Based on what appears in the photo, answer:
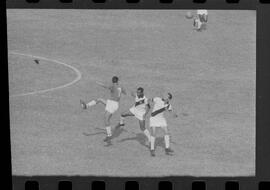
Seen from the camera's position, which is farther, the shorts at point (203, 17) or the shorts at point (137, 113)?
the shorts at point (137, 113)

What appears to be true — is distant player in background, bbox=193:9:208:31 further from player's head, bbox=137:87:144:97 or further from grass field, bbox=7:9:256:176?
player's head, bbox=137:87:144:97

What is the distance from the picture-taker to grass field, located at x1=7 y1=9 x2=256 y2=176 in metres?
54.9

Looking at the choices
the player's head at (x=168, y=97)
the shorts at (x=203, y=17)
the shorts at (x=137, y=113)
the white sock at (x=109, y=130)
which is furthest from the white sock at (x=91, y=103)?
the shorts at (x=203, y=17)

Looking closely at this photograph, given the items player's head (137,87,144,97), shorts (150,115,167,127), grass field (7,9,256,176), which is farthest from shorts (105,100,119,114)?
shorts (150,115,167,127)

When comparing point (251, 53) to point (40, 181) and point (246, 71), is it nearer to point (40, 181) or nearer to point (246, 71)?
point (246, 71)

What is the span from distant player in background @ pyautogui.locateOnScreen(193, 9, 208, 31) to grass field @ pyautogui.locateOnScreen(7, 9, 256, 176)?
10 centimetres

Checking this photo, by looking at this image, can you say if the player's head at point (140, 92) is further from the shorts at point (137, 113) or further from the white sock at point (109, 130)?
the white sock at point (109, 130)

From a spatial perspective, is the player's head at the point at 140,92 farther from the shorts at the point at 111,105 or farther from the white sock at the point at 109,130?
the white sock at the point at 109,130

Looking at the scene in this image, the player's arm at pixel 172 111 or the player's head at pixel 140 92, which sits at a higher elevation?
the player's head at pixel 140 92

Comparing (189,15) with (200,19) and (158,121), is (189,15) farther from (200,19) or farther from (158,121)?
(158,121)

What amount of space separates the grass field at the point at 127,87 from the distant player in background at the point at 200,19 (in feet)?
0.32

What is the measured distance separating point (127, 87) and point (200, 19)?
4.87 ft

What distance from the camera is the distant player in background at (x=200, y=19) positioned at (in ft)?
180
